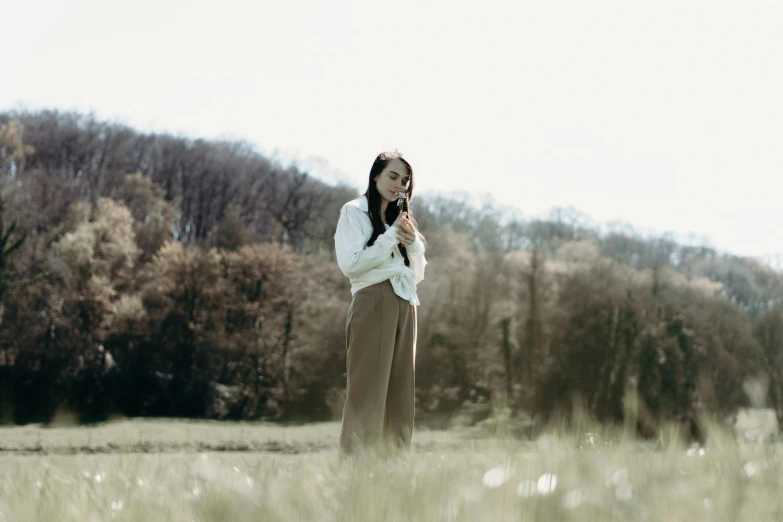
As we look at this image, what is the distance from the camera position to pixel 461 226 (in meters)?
31.4

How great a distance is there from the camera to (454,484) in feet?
6.05

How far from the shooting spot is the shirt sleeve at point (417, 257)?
4383 mm

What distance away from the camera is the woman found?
13.7 feet

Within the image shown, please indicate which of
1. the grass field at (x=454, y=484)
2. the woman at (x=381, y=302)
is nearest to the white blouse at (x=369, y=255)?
the woman at (x=381, y=302)

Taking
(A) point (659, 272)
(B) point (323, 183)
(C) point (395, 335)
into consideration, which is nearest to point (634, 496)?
(C) point (395, 335)

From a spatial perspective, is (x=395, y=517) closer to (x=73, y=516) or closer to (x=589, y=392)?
(x=73, y=516)

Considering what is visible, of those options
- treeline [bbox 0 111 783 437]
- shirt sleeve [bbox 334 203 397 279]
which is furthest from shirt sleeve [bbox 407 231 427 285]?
treeline [bbox 0 111 783 437]

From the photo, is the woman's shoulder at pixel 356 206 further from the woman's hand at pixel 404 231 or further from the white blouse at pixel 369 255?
the woman's hand at pixel 404 231

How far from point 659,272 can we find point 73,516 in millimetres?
27043

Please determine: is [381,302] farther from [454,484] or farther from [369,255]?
Answer: [454,484]

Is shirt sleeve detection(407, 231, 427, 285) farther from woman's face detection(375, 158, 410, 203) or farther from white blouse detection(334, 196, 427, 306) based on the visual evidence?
woman's face detection(375, 158, 410, 203)

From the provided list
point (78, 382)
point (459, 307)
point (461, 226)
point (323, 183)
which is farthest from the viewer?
point (323, 183)

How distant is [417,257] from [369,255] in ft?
1.29

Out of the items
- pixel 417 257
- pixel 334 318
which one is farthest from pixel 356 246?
pixel 334 318
